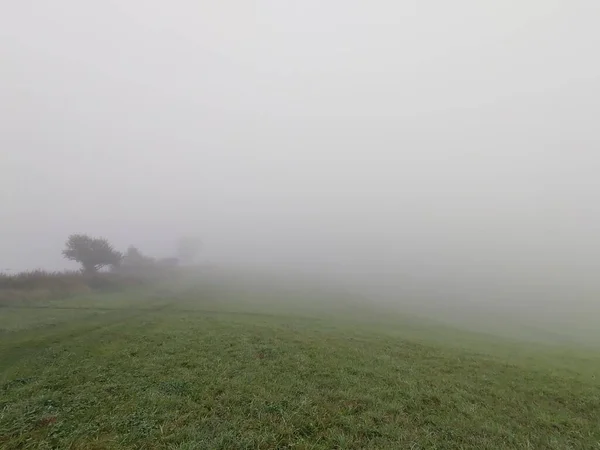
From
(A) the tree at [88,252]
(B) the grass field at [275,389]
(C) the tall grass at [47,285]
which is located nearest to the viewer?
(B) the grass field at [275,389]

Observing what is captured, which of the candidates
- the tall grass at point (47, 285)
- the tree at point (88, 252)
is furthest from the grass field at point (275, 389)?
the tree at point (88, 252)

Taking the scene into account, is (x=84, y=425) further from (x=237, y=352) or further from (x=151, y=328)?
(x=151, y=328)

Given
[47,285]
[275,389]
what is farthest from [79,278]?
[275,389]

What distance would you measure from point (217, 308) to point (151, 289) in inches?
1046

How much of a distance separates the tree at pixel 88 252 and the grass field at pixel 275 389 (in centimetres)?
4903

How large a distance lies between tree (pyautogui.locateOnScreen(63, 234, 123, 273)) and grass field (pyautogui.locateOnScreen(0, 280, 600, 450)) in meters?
49.0

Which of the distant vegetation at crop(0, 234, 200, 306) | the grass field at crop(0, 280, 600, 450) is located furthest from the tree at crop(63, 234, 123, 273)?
the grass field at crop(0, 280, 600, 450)

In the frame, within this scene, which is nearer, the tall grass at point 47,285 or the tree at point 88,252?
the tall grass at point 47,285

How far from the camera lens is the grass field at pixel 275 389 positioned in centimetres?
1280

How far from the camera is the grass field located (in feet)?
42.0

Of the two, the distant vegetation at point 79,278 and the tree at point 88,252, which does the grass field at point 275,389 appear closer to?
the distant vegetation at point 79,278

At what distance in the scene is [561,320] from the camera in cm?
5291

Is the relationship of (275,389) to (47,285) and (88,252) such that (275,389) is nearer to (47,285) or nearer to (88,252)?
(47,285)

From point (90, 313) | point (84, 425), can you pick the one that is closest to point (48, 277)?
point (90, 313)
